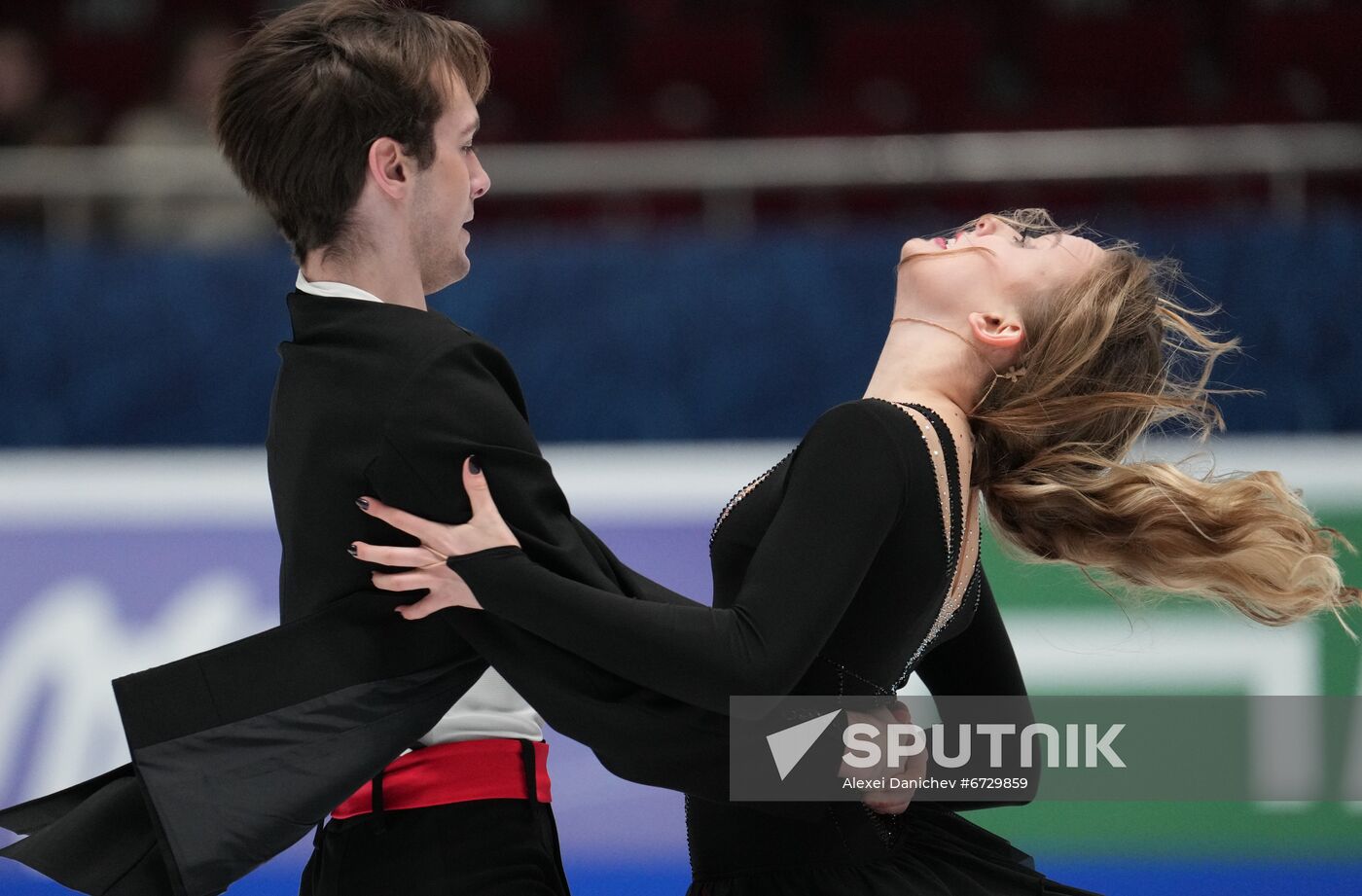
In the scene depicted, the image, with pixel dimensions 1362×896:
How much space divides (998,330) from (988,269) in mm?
96

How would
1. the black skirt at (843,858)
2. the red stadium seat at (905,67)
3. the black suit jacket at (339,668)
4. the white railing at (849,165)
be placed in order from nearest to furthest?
the black suit jacket at (339,668) < the black skirt at (843,858) < the white railing at (849,165) < the red stadium seat at (905,67)

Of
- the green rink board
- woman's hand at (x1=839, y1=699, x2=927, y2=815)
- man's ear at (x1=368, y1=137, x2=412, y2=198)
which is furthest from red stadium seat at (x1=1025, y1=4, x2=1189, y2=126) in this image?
man's ear at (x1=368, y1=137, x2=412, y2=198)

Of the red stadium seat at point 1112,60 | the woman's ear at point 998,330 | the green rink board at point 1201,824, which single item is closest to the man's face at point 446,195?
the woman's ear at point 998,330

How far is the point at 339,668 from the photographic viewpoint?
1716 mm

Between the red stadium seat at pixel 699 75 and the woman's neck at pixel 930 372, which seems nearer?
the woman's neck at pixel 930 372

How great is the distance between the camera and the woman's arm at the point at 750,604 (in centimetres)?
170

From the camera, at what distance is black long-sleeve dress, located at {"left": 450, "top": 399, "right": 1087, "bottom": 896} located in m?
1.71

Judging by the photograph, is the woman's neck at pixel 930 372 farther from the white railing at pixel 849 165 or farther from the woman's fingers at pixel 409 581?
the white railing at pixel 849 165

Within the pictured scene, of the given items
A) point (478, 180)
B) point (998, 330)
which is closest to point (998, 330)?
point (998, 330)

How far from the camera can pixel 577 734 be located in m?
1.78

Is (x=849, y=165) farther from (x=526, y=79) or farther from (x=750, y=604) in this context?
(x=750, y=604)

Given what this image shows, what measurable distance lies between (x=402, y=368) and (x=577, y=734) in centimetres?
48

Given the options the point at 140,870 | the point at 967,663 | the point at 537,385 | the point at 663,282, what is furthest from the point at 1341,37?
the point at 140,870

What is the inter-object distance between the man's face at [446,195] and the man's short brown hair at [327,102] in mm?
20
